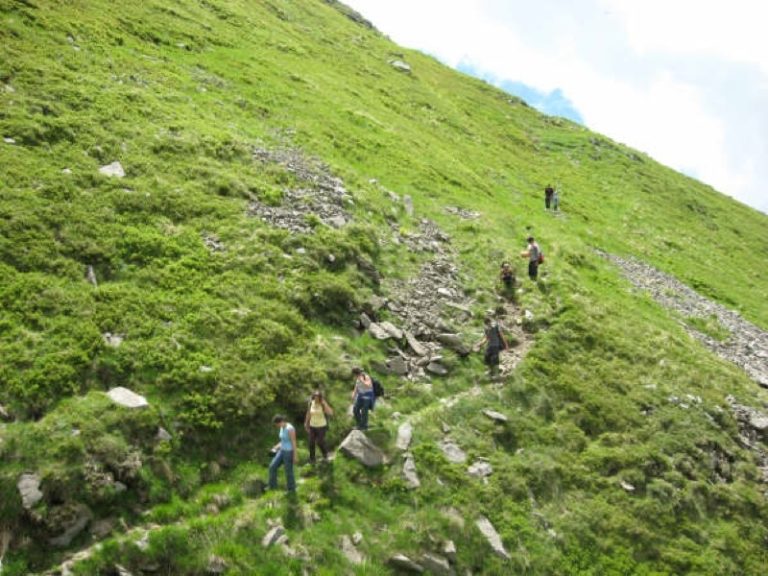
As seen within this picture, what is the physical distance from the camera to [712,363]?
3142 centimetres

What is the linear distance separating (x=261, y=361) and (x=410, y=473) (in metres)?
6.51

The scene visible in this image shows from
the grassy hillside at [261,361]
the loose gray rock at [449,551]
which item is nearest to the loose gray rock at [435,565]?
the loose gray rock at [449,551]

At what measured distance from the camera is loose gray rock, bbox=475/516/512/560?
1758 cm

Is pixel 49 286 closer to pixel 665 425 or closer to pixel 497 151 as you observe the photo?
pixel 665 425

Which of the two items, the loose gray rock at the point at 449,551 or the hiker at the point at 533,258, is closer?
the loose gray rock at the point at 449,551

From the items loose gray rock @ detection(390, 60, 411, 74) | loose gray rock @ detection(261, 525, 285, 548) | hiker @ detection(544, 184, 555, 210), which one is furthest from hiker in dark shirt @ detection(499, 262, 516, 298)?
loose gray rock @ detection(390, 60, 411, 74)

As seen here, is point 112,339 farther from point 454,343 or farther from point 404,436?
point 454,343

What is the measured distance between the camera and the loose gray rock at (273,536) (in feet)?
49.0

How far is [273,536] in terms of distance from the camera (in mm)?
15133

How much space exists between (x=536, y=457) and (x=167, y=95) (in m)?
31.5

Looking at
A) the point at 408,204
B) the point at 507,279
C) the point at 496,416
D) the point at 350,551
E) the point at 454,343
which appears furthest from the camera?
the point at 408,204

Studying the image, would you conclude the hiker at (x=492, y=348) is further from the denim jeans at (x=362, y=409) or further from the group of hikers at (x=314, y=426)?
the denim jeans at (x=362, y=409)

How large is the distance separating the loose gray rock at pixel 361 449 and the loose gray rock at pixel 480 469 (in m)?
3.32

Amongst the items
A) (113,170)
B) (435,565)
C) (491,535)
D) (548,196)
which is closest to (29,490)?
(435,565)
